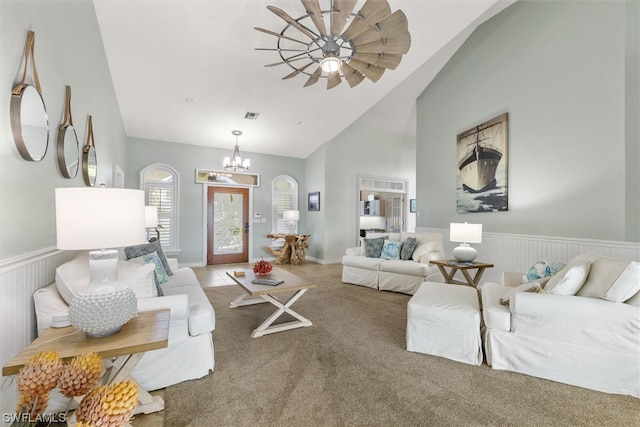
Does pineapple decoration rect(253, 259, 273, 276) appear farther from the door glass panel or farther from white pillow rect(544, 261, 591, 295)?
the door glass panel

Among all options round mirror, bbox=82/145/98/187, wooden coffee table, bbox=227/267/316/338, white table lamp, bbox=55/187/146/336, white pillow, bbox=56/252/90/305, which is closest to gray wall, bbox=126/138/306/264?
round mirror, bbox=82/145/98/187

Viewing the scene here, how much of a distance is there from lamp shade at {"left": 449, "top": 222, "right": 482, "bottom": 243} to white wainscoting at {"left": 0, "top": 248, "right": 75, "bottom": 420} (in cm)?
408

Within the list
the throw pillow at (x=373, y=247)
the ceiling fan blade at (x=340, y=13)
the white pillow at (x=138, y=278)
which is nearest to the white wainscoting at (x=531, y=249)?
the throw pillow at (x=373, y=247)

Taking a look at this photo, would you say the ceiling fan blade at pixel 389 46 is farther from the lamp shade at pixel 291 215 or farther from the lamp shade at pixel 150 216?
the lamp shade at pixel 291 215

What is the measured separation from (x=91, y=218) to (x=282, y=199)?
20.2 feet

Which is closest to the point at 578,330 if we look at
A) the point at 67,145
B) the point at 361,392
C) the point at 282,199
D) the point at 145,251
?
the point at 361,392

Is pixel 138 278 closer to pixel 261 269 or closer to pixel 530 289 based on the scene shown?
pixel 261 269

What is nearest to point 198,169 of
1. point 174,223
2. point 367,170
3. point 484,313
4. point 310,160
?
point 174,223

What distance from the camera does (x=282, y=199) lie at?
24.6 feet

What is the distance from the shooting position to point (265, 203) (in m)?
7.22

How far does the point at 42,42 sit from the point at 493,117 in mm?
5295

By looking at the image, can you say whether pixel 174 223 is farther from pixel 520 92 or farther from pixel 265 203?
pixel 520 92

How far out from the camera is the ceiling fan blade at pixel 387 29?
7.16 feet

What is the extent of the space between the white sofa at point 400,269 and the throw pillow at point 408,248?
49 millimetres
